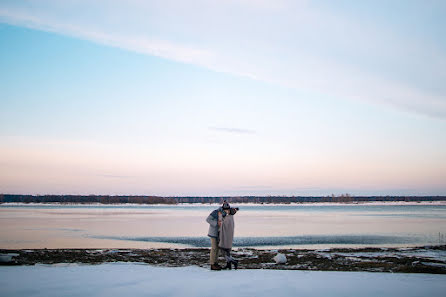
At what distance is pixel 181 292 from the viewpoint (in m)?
7.17

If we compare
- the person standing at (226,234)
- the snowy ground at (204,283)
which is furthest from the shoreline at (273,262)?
the snowy ground at (204,283)

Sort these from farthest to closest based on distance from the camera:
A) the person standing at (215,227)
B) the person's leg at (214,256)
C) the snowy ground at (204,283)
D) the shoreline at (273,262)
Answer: the shoreline at (273,262)
the person standing at (215,227)
the person's leg at (214,256)
the snowy ground at (204,283)

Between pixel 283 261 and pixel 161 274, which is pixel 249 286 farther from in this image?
pixel 283 261

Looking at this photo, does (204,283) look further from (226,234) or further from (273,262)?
(273,262)

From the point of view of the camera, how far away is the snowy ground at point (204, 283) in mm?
7098

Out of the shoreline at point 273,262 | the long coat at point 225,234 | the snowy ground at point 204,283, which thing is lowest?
the shoreline at point 273,262

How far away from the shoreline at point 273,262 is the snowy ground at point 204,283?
3.84 meters

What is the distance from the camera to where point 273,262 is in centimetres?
1445

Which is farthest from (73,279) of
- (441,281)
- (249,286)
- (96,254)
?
(96,254)

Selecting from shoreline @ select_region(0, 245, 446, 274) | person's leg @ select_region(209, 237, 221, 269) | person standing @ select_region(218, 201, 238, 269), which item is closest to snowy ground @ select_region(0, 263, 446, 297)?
person's leg @ select_region(209, 237, 221, 269)

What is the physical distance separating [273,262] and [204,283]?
6915 mm

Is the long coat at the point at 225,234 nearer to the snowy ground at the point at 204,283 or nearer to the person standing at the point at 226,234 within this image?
the person standing at the point at 226,234

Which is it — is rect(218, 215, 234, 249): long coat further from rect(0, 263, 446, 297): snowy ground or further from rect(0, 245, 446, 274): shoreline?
rect(0, 245, 446, 274): shoreline

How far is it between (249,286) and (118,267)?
158 inches
